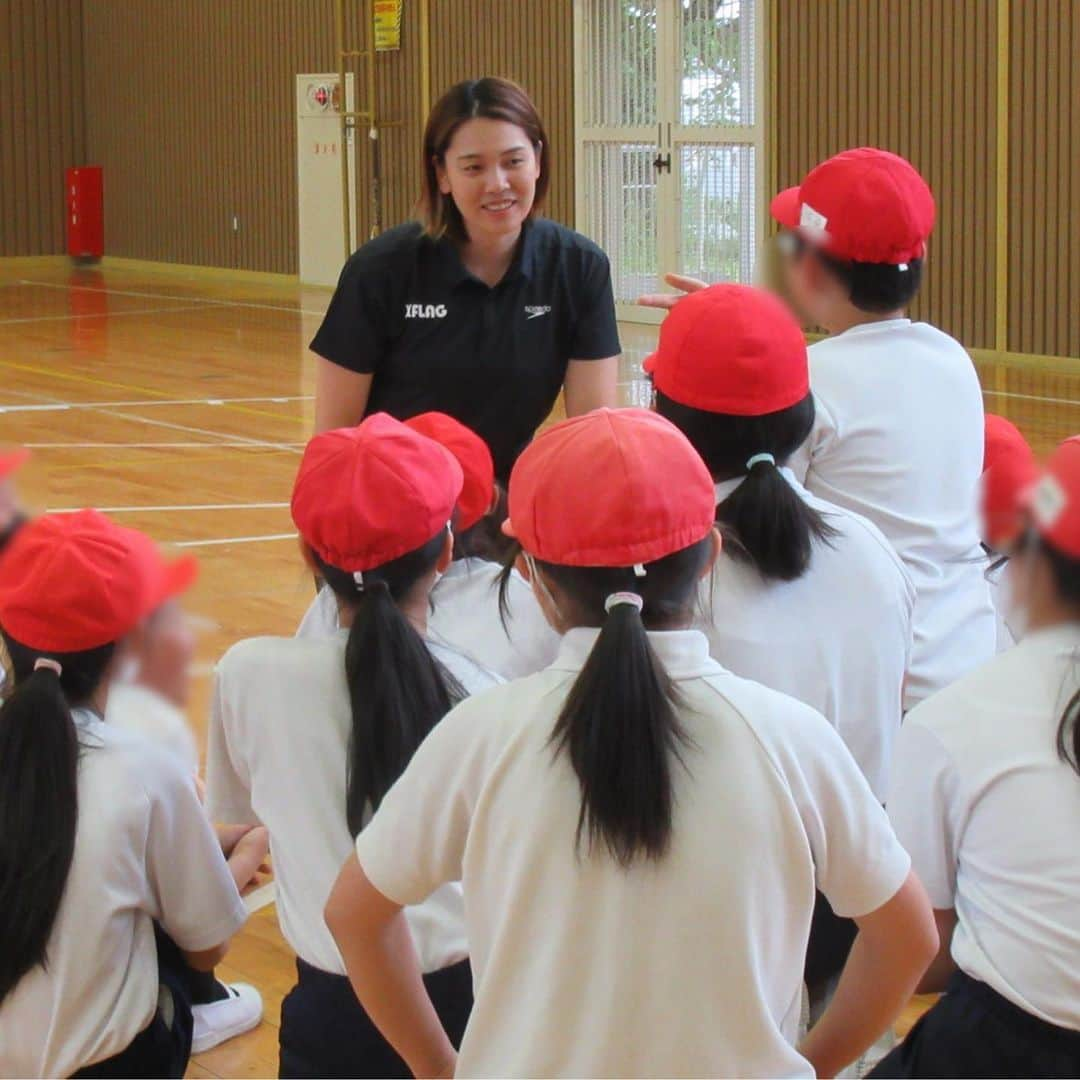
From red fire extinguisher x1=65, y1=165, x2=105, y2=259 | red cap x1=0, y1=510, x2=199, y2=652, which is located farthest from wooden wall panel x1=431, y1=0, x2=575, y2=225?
red cap x1=0, y1=510, x2=199, y2=652

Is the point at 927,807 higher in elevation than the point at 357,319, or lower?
lower

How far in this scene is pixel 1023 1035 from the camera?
1335 millimetres

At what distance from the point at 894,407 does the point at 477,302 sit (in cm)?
87

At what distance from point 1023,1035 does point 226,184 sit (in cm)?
1401

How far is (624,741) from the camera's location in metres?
1.04

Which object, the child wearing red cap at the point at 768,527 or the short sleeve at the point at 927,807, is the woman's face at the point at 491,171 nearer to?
the child wearing red cap at the point at 768,527

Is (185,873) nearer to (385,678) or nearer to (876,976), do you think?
(385,678)

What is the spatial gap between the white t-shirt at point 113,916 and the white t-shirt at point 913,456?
92cm

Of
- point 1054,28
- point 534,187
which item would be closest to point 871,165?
point 534,187

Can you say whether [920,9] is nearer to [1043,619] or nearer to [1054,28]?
[1054,28]

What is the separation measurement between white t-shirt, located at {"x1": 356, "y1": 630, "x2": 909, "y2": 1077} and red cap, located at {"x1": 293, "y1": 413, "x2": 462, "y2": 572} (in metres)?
0.29

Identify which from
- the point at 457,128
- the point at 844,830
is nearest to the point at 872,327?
the point at 457,128

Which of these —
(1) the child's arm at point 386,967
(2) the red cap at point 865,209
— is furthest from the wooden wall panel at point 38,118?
(1) the child's arm at point 386,967

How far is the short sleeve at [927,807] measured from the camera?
131 cm
